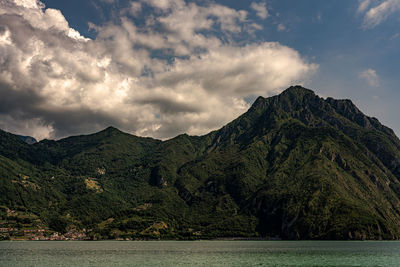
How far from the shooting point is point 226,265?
113125 mm

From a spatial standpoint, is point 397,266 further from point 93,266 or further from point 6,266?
point 6,266

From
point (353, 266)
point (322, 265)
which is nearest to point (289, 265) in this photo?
point (322, 265)

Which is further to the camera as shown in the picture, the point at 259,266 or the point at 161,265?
the point at 161,265

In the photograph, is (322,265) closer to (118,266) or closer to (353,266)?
(353,266)

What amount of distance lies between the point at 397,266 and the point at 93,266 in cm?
9039

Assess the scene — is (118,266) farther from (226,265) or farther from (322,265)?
(322,265)

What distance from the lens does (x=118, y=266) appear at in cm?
11306

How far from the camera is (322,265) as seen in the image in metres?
111

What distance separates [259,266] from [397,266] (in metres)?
40.7

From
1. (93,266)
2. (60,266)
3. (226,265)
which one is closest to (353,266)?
(226,265)

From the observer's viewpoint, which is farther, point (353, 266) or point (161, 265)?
point (161, 265)

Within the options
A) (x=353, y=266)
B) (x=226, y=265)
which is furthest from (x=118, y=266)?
(x=353, y=266)

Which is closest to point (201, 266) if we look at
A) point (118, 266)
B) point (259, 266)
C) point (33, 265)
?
point (259, 266)

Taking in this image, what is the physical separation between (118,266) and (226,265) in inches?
1288
